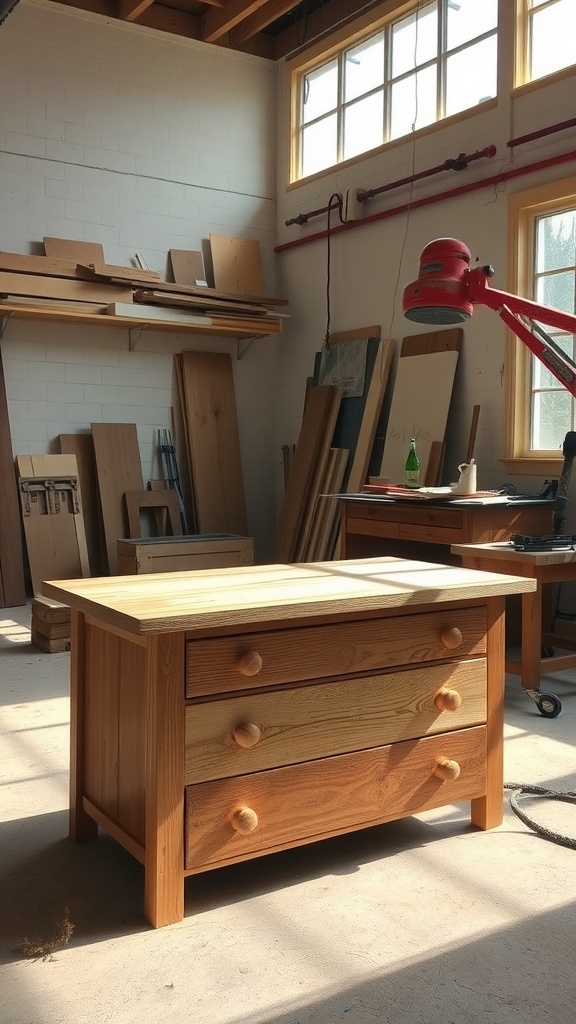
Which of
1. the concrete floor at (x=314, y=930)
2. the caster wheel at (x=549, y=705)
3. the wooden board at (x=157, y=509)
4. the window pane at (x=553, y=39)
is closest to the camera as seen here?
the concrete floor at (x=314, y=930)

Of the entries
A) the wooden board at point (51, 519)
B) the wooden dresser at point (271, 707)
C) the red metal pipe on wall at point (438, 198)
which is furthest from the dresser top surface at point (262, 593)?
the wooden board at point (51, 519)

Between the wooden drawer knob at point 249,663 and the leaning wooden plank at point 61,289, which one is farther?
the leaning wooden plank at point 61,289

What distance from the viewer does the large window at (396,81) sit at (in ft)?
18.7

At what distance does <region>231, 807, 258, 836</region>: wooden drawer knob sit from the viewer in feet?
6.46

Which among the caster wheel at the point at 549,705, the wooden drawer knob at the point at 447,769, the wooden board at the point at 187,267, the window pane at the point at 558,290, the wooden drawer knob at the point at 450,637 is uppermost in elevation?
the wooden board at the point at 187,267

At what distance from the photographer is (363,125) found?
6719 millimetres

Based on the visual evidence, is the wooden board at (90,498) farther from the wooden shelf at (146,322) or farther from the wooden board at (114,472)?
the wooden shelf at (146,322)

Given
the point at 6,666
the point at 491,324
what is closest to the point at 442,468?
the point at 491,324

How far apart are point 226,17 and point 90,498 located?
3677 millimetres

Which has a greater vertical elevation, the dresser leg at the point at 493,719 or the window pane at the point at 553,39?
the window pane at the point at 553,39

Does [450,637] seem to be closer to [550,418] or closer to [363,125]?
[550,418]

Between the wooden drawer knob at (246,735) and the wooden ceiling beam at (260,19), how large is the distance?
19.3 feet

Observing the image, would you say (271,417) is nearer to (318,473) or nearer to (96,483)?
(318,473)

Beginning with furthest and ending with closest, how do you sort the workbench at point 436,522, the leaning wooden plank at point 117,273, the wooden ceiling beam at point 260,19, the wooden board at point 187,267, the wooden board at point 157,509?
the wooden board at point 187,267 < the wooden board at point 157,509 < the wooden ceiling beam at point 260,19 < the leaning wooden plank at point 117,273 < the workbench at point 436,522
